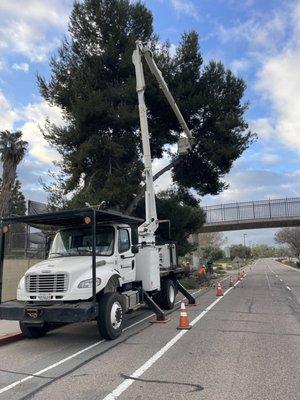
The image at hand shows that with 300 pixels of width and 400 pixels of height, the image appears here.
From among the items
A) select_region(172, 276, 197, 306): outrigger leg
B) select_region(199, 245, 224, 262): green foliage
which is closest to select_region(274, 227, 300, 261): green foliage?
select_region(199, 245, 224, 262): green foliage

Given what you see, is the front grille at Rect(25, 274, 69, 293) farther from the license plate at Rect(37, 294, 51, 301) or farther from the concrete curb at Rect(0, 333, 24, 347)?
the concrete curb at Rect(0, 333, 24, 347)

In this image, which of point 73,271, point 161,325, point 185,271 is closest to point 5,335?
point 73,271

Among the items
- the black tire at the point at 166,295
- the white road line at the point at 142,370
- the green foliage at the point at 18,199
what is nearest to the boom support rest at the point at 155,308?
the white road line at the point at 142,370

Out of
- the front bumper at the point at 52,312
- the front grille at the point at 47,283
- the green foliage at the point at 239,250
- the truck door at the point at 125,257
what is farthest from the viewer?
the green foliage at the point at 239,250

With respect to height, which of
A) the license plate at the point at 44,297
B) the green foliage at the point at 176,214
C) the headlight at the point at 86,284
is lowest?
the license plate at the point at 44,297

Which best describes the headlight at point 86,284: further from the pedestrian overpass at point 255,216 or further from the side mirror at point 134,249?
the pedestrian overpass at point 255,216

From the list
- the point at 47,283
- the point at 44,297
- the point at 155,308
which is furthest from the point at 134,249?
the point at 44,297

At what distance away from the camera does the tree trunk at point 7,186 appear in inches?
1011

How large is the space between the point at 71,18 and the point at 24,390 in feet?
82.7

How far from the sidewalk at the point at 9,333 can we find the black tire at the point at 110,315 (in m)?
2.21

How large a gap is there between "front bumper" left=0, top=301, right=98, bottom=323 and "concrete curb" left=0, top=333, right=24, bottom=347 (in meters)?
0.80

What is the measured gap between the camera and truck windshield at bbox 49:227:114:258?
11.7 meters

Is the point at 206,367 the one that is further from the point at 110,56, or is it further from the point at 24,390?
the point at 110,56

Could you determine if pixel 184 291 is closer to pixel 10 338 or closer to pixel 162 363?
pixel 10 338
